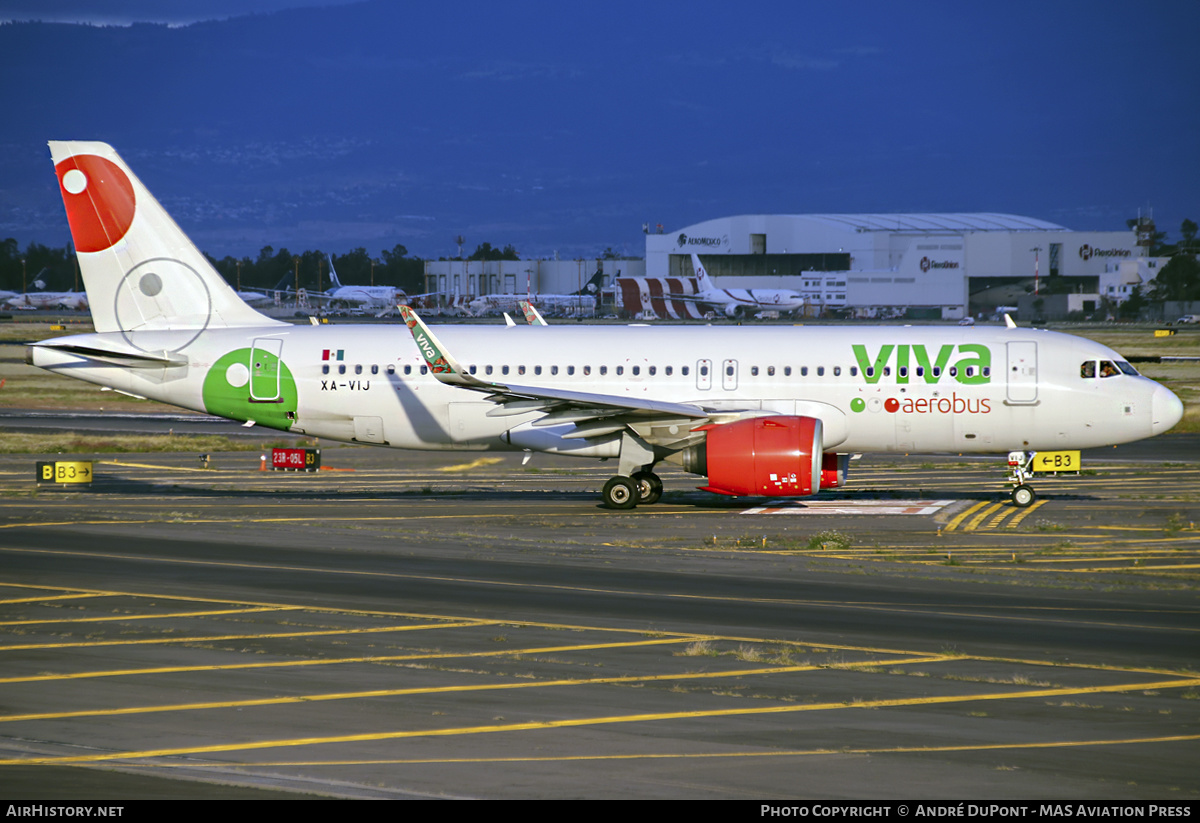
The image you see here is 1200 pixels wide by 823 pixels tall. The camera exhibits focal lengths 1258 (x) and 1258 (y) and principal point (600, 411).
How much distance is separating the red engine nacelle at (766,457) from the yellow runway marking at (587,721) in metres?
13.0

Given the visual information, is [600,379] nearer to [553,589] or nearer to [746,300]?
[553,589]

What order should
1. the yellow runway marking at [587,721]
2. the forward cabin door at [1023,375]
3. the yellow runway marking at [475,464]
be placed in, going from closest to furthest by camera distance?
the yellow runway marking at [587,721] < the forward cabin door at [1023,375] < the yellow runway marking at [475,464]

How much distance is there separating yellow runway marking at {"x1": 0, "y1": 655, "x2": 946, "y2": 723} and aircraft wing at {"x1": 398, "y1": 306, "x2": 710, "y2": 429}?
1327cm

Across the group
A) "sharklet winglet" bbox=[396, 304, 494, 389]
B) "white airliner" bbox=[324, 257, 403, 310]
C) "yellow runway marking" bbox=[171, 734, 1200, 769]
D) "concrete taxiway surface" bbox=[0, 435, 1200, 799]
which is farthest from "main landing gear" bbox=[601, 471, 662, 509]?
"white airliner" bbox=[324, 257, 403, 310]

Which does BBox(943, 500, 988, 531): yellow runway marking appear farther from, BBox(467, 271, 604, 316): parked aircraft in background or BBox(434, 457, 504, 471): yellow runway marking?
BBox(467, 271, 604, 316): parked aircraft in background

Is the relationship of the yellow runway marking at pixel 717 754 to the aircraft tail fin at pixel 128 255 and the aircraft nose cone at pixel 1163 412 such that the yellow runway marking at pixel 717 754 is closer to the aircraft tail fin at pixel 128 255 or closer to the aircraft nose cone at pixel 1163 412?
the aircraft nose cone at pixel 1163 412

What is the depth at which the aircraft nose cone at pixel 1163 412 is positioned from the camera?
1136 inches

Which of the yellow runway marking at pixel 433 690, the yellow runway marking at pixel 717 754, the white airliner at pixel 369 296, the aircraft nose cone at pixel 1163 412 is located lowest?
the yellow runway marking at pixel 717 754

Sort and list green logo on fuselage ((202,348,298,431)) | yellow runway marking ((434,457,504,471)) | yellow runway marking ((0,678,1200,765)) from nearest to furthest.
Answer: yellow runway marking ((0,678,1200,765)) < green logo on fuselage ((202,348,298,431)) < yellow runway marking ((434,457,504,471))

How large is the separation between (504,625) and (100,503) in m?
17.0

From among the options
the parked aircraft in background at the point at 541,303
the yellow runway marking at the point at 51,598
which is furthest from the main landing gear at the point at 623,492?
the parked aircraft in background at the point at 541,303

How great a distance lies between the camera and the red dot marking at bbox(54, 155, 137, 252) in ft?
103

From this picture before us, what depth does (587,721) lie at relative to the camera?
12781mm
